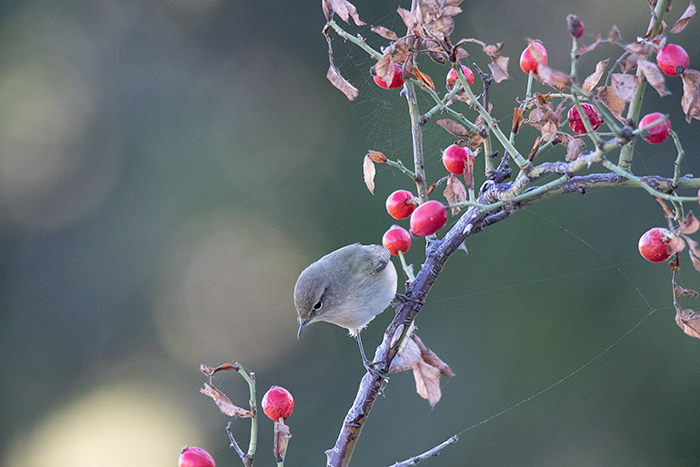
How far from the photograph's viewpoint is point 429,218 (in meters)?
0.83

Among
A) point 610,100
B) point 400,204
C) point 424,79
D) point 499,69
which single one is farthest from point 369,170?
point 610,100

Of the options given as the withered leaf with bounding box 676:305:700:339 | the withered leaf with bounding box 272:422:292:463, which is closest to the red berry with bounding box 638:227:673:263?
the withered leaf with bounding box 676:305:700:339

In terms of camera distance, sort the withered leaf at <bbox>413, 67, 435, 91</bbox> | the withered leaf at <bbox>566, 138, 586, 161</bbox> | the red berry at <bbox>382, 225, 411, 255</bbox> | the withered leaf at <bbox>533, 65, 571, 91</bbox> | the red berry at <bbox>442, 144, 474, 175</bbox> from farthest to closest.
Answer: the red berry at <bbox>382, 225, 411, 255</bbox> < the red berry at <bbox>442, 144, 474, 175</bbox> < the withered leaf at <bbox>413, 67, 435, 91</bbox> < the withered leaf at <bbox>566, 138, 586, 161</bbox> < the withered leaf at <bbox>533, 65, 571, 91</bbox>

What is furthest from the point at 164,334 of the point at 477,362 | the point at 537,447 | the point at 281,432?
the point at 281,432

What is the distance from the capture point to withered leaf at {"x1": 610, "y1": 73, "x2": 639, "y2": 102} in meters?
0.71

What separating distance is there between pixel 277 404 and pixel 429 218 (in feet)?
1.21

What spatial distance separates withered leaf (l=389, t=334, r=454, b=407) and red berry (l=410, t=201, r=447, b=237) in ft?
0.82

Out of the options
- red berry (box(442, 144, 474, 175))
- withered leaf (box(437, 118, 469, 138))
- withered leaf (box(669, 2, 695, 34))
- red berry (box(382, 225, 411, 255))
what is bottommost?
red berry (box(382, 225, 411, 255))

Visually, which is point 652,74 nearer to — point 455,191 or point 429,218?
point 429,218

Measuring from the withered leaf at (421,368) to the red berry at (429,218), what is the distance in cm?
25

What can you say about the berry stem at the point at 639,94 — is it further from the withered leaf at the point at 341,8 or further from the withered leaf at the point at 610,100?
the withered leaf at the point at 341,8

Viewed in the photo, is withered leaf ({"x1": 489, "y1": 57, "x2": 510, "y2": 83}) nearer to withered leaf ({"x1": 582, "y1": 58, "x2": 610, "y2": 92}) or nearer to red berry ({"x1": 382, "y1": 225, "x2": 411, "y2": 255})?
withered leaf ({"x1": 582, "y1": 58, "x2": 610, "y2": 92})

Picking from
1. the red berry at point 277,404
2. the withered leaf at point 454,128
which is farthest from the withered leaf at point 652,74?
the red berry at point 277,404

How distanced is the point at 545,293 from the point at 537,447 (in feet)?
2.24
